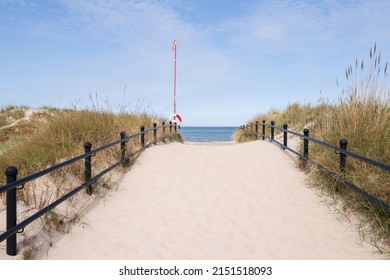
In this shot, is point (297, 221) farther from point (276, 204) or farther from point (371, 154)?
point (371, 154)

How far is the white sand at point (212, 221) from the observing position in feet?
17.0

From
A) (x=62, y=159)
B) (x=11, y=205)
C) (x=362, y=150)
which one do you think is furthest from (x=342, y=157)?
(x=62, y=159)

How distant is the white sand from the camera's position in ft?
17.0

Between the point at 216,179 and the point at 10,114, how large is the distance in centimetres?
2225

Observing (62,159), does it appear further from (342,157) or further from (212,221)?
(342,157)

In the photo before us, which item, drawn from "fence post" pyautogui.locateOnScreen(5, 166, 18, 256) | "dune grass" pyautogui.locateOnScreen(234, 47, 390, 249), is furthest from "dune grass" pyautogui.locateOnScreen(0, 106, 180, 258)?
"dune grass" pyautogui.locateOnScreen(234, 47, 390, 249)

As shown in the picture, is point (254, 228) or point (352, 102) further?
point (352, 102)

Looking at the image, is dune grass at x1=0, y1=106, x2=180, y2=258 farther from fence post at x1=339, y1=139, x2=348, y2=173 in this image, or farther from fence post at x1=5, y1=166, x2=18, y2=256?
fence post at x1=339, y1=139, x2=348, y2=173

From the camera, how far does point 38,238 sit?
5172mm

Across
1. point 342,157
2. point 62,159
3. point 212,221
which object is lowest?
point 212,221

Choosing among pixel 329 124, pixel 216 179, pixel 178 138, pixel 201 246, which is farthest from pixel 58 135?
pixel 178 138

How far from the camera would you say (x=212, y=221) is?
632 centimetres

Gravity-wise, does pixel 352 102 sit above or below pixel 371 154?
above

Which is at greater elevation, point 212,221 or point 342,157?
point 342,157
